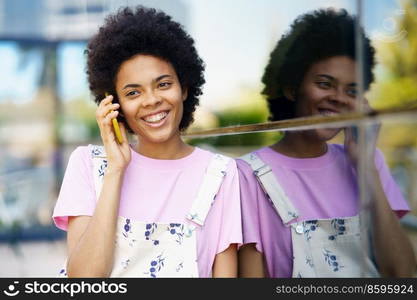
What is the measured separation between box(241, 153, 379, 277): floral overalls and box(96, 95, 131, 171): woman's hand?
0.31 meters

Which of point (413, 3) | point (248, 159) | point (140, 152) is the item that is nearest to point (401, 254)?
point (413, 3)

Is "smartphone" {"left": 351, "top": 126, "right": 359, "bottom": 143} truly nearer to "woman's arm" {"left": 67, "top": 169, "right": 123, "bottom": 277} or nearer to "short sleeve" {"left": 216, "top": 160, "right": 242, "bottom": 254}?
"short sleeve" {"left": 216, "top": 160, "right": 242, "bottom": 254}

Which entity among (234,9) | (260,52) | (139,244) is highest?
(234,9)

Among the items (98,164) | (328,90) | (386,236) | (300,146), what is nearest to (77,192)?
(98,164)

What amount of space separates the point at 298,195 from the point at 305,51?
32 cm

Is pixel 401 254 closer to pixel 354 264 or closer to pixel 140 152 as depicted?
pixel 354 264

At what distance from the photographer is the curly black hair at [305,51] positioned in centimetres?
122

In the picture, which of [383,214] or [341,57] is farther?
[341,57]

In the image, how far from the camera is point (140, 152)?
1.65 metres

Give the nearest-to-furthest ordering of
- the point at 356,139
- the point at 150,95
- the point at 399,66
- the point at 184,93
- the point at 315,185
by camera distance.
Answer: the point at 399,66, the point at 356,139, the point at 315,185, the point at 150,95, the point at 184,93

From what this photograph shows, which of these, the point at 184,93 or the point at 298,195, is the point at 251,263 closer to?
the point at 298,195

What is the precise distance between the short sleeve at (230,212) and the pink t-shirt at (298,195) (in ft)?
0.17

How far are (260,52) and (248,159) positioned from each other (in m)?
0.27

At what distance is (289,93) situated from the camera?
4.90 ft
